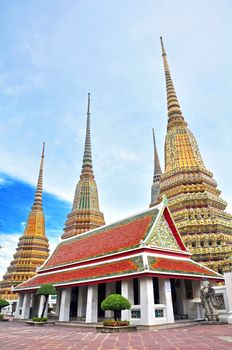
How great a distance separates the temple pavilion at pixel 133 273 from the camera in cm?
1370

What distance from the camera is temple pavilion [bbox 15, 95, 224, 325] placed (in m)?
13.7

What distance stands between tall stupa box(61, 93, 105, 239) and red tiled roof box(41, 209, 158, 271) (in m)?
15.3

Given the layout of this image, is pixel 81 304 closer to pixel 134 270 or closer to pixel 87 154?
pixel 134 270

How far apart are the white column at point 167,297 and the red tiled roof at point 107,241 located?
2.38m

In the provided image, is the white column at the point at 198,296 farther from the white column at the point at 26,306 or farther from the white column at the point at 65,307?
the white column at the point at 26,306

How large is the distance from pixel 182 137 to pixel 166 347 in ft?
90.3

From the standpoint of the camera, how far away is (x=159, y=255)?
1596 cm

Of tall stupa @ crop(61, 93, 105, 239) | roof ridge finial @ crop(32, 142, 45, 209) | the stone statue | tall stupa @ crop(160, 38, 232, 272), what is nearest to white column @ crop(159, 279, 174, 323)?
the stone statue

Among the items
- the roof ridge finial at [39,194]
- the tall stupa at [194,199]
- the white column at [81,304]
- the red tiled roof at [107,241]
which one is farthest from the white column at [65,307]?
the roof ridge finial at [39,194]

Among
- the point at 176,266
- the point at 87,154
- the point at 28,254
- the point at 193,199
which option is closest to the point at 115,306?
the point at 176,266

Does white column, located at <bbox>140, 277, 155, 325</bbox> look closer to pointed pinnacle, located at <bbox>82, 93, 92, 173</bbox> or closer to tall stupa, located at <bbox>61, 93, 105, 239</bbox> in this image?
tall stupa, located at <bbox>61, 93, 105, 239</bbox>

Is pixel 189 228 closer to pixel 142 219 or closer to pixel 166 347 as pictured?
pixel 142 219

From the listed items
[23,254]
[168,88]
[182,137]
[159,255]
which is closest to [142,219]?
[159,255]

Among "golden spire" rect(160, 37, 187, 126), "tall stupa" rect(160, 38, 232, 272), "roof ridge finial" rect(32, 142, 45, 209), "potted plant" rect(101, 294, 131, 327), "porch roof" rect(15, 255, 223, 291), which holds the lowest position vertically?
"potted plant" rect(101, 294, 131, 327)
